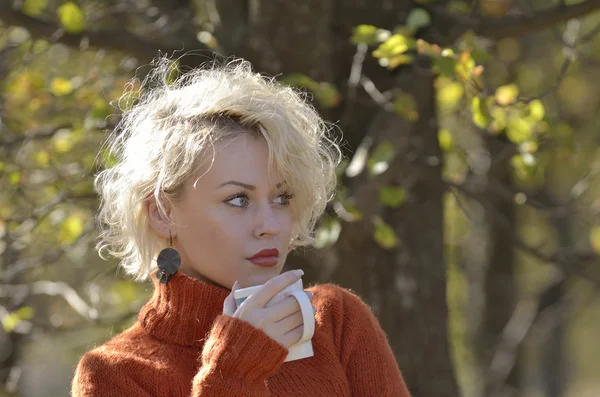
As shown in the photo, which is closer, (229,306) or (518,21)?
(229,306)

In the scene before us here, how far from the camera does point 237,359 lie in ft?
7.64

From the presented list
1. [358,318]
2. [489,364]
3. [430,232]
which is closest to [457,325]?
[489,364]

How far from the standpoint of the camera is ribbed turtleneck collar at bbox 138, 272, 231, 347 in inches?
104

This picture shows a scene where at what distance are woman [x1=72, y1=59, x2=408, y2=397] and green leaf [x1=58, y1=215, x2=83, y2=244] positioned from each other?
6.07 feet

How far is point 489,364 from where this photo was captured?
8938 mm

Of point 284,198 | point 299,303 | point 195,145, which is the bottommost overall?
point 299,303

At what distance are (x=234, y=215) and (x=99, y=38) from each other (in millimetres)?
1780

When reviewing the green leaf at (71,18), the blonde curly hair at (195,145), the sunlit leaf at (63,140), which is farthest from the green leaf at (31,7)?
the blonde curly hair at (195,145)

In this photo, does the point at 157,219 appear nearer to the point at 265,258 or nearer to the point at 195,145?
the point at 195,145

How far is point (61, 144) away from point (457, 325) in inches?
221

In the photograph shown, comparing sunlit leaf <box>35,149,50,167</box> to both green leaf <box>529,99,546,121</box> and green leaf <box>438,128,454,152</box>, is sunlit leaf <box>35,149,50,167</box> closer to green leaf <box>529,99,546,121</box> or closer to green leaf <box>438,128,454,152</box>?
green leaf <box>438,128,454,152</box>

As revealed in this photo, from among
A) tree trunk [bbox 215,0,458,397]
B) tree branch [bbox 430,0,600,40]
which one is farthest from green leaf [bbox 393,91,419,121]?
tree branch [bbox 430,0,600,40]

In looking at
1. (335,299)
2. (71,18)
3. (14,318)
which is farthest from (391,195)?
(14,318)

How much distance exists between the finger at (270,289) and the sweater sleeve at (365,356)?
57 cm
